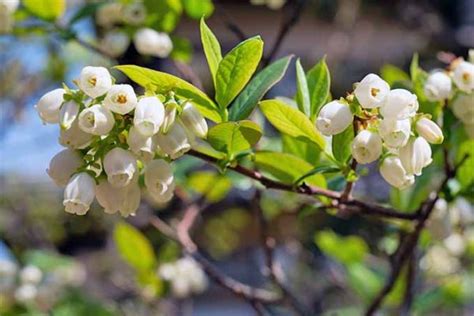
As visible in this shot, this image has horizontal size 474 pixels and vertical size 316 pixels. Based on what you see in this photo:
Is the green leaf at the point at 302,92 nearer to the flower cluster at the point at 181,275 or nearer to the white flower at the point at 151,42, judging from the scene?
the white flower at the point at 151,42

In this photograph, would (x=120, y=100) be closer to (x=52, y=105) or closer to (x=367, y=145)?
(x=52, y=105)

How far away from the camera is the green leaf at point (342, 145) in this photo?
658mm

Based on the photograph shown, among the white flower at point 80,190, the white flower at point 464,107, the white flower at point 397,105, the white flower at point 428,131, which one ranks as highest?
the white flower at point 397,105

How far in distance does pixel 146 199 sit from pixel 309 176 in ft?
4.29

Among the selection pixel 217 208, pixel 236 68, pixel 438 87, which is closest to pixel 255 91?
pixel 236 68

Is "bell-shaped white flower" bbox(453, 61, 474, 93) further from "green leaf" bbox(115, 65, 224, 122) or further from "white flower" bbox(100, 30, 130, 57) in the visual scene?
"white flower" bbox(100, 30, 130, 57)

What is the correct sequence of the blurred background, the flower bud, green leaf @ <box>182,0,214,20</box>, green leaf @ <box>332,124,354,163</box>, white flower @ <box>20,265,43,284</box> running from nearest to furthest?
the flower bud
green leaf @ <box>332,124,354,163</box>
green leaf @ <box>182,0,214,20</box>
the blurred background
white flower @ <box>20,265,43,284</box>

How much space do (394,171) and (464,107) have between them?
20cm

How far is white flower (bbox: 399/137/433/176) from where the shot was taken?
60 centimetres

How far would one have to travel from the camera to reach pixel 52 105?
595mm

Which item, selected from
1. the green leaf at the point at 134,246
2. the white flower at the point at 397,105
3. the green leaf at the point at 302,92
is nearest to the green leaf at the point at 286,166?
the green leaf at the point at 302,92

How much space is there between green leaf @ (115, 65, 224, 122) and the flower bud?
4 cm

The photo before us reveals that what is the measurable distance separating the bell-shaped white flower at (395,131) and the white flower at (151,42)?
567mm

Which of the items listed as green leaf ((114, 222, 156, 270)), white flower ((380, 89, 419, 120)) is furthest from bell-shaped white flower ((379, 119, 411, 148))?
green leaf ((114, 222, 156, 270))
